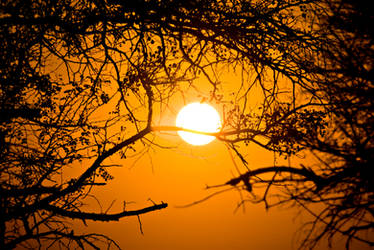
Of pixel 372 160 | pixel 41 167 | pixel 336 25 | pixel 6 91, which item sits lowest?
pixel 372 160

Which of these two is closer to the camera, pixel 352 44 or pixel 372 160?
pixel 372 160

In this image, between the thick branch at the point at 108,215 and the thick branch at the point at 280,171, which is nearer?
the thick branch at the point at 280,171

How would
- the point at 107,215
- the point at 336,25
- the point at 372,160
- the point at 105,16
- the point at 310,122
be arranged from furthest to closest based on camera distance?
the point at 310,122 < the point at 105,16 < the point at 336,25 < the point at 107,215 < the point at 372,160

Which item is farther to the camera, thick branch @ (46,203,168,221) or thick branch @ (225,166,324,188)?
thick branch @ (46,203,168,221)

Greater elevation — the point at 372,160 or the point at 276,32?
the point at 276,32

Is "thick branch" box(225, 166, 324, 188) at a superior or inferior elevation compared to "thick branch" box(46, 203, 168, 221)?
inferior

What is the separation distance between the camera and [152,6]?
4852mm

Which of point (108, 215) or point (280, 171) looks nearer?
point (280, 171)

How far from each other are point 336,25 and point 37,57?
5283 millimetres

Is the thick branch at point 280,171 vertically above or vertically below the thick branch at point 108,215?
below

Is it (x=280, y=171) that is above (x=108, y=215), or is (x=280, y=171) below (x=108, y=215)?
below

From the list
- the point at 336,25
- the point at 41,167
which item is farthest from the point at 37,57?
the point at 336,25

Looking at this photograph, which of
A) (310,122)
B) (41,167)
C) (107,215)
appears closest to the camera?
(107,215)

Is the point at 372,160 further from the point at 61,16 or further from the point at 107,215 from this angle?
the point at 61,16
